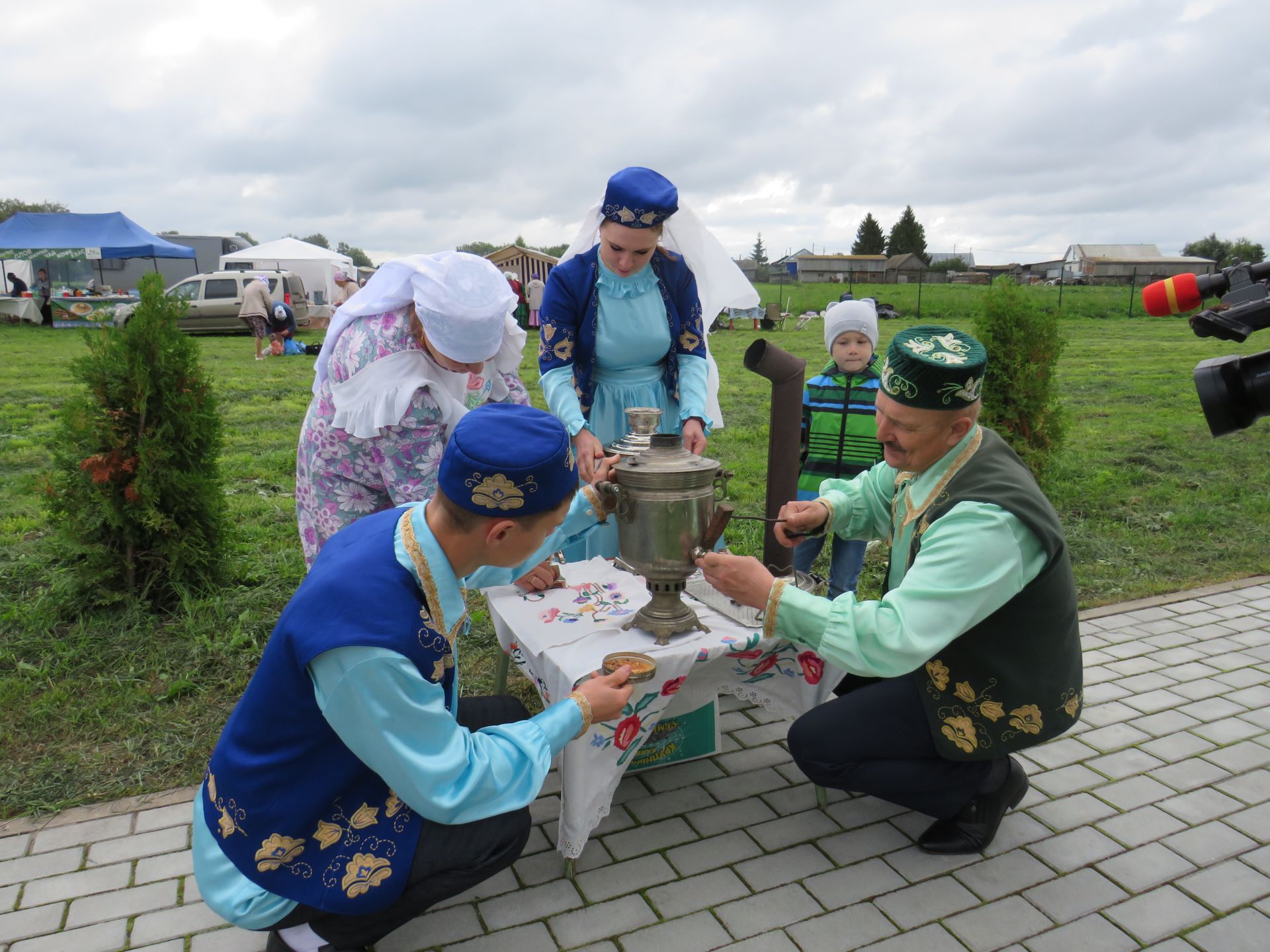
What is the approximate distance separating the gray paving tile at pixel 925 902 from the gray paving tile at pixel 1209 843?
759 mm

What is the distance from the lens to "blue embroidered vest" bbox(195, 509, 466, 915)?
5.73 feet

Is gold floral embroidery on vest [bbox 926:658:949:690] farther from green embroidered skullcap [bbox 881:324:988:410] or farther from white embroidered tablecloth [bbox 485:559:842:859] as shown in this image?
green embroidered skullcap [bbox 881:324:988:410]

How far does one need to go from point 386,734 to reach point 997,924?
1775mm

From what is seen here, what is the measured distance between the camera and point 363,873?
1.92 metres

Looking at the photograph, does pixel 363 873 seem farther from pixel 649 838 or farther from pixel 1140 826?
pixel 1140 826

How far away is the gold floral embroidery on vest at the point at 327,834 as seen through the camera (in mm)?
1917

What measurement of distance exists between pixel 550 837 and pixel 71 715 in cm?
213

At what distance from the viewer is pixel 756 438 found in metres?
9.02

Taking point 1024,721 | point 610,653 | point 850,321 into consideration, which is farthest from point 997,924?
point 850,321

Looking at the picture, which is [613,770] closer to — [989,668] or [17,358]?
[989,668]

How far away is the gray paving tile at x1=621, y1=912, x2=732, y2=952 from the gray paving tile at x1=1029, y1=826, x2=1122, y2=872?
107 centimetres

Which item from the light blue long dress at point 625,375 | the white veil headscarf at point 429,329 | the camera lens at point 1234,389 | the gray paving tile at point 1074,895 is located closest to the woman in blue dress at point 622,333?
the light blue long dress at point 625,375

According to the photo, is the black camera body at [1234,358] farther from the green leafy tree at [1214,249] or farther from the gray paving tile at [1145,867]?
the green leafy tree at [1214,249]

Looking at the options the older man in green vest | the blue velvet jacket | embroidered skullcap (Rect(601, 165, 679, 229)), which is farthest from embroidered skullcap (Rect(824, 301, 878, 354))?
the older man in green vest
